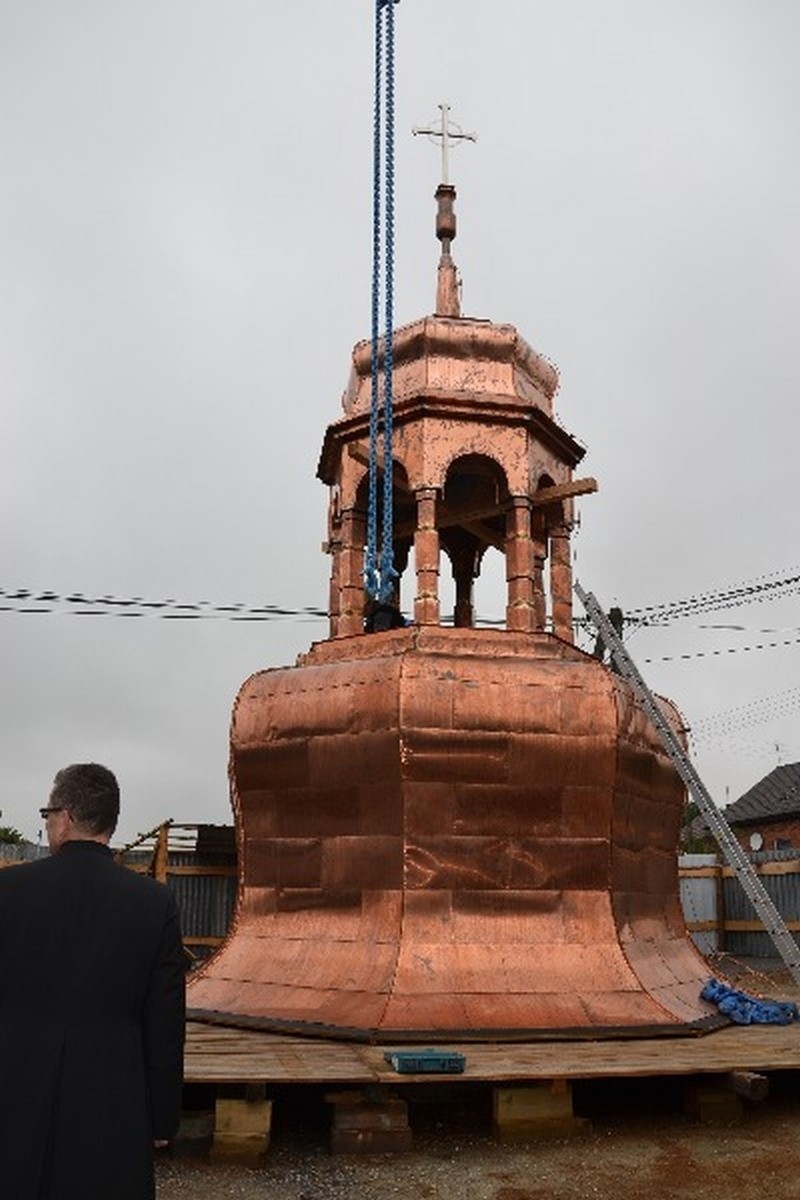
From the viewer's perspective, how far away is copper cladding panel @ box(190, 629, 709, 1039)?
10.9 m

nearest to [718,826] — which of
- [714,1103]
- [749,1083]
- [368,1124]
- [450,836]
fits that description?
[450,836]

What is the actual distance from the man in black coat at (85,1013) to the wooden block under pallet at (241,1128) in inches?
182

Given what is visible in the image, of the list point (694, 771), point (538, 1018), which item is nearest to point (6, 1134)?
point (538, 1018)

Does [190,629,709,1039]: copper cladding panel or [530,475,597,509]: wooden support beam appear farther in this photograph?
[530,475,597,509]: wooden support beam

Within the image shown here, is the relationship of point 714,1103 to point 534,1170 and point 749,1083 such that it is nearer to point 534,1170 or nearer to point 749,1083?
point 749,1083

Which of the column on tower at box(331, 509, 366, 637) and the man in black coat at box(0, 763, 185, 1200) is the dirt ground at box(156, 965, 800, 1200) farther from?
the column on tower at box(331, 509, 366, 637)

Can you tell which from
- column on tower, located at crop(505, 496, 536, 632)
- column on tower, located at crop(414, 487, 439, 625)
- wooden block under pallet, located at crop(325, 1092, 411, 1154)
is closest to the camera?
wooden block under pallet, located at crop(325, 1092, 411, 1154)

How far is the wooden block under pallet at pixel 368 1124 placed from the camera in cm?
846

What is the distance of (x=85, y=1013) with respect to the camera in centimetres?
408

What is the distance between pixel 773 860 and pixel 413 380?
1503 centimetres

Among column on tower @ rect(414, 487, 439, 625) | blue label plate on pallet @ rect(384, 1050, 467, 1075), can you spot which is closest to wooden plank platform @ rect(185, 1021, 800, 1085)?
blue label plate on pallet @ rect(384, 1050, 467, 1075)

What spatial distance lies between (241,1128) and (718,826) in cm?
736

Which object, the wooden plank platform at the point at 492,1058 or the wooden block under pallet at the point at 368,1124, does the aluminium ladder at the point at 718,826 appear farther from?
the wooden block under pallet at the point at 368,1124

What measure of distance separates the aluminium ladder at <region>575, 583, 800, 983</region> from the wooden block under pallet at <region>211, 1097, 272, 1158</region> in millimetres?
6370
